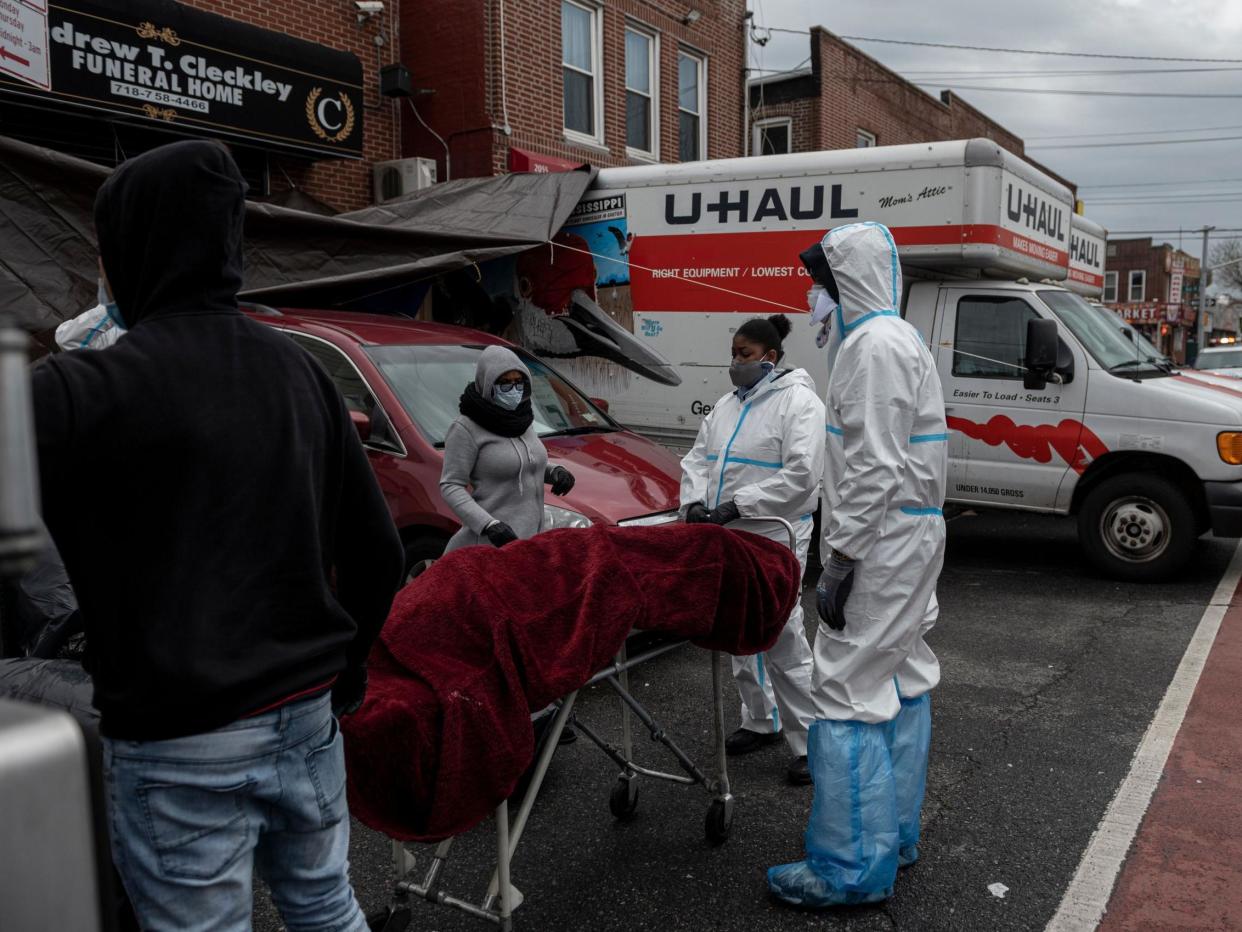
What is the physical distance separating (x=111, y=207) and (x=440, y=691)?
4.52ft

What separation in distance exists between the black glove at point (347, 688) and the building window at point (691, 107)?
14.3 m

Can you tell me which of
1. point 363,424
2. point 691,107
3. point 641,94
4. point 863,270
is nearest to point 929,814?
point 863,270

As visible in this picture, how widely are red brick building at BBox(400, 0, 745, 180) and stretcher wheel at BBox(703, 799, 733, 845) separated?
29.8ft

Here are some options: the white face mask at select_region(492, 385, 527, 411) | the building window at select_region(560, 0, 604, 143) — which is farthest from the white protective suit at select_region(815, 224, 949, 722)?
the building window at select_region(560, 0, 604, 143)

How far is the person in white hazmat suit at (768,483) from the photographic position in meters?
4.54

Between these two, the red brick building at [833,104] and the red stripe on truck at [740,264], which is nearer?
the red stripe on truck at [740,264]

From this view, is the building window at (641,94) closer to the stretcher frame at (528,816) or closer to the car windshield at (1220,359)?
the stretcher frame at (528,816)

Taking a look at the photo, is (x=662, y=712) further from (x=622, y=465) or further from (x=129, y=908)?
(x=129, y=908)

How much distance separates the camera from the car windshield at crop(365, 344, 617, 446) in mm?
6348

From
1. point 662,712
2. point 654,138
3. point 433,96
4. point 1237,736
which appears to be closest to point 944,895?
point 662,712

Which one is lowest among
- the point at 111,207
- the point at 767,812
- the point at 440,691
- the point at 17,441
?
the point at 767,812

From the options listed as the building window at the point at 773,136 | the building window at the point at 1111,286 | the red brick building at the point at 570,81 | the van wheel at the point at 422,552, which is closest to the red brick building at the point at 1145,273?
the building window at the point at 1111,286

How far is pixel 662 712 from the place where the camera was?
17.3 feet

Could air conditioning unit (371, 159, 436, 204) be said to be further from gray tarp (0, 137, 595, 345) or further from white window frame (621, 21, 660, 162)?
white window frame (621, 21, 660, 162)
